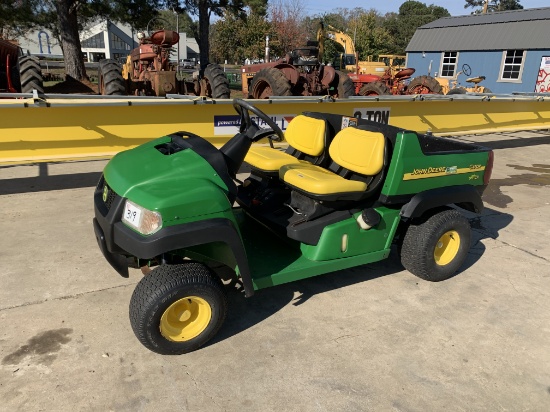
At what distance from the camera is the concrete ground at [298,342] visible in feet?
7.77

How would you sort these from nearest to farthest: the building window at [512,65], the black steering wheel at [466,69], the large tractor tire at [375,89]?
the large tractor tire at [375,89] < the building window at [512,65] < the black steering wheel at [466,69]

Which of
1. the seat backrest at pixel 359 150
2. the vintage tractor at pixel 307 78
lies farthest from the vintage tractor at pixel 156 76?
the seat backrest at pixel 359 150

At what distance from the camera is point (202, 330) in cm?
268

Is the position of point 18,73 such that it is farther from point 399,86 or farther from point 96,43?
point 96,43

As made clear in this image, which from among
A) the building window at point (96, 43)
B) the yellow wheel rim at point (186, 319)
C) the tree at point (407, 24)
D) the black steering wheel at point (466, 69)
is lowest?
the yellow wheel rim at point (186, 319)

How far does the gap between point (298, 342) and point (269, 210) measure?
3.46 ft

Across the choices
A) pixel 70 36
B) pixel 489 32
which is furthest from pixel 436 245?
pixel 489 32

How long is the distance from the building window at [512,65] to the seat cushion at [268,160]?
21787 mm

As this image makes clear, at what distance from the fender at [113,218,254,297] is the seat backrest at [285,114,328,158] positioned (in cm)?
152

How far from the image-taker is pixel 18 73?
9.84 m

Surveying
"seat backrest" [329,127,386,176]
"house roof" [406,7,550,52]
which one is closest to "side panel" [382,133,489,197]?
"seat backrest" [329,127,386,176]

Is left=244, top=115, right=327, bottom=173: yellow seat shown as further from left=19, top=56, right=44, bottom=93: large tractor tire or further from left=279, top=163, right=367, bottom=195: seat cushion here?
left=19, top=56, right=44, bottom=93: large tractor tire

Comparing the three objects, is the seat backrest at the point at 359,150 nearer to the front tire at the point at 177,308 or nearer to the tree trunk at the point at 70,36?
the front tire at the point at 177,308

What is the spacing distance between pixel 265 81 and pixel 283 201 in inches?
231
